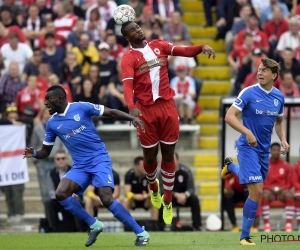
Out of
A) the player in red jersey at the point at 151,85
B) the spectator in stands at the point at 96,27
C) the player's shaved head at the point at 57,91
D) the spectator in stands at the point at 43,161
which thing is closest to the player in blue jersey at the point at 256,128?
the player in red jersey at the point at 151,85

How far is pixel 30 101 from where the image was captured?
22.7m

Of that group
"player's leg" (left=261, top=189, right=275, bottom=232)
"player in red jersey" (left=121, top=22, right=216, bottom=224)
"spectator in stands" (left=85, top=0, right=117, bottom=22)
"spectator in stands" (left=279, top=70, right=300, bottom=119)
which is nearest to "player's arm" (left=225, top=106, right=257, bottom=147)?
"player in red jersey" (left=121, top=22, right=216, bottom=224)

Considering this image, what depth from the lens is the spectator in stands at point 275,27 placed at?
25.2m

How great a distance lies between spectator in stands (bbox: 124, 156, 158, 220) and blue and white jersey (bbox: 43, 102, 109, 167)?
19.8ft

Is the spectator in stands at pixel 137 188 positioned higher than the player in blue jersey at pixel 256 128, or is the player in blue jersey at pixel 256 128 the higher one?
the player in blue jersey at pixel 256 128

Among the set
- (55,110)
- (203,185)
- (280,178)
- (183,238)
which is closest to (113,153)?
(203,185)

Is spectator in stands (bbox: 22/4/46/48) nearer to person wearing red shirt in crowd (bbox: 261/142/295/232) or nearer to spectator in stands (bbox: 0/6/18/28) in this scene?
spectator in stands (bbox: 0/6/18/28)

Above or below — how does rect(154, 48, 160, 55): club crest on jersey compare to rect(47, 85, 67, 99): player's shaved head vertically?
above

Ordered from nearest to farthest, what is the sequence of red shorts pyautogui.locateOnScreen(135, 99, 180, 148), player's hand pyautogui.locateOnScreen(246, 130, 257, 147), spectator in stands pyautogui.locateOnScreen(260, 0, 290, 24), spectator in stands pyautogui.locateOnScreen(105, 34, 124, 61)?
player's hand pyautogui.locateOnScreen(246, 130, 257, 147) < red shorts pyautogui.locateOnScreen(135, 99, 180, 148) < spectator in stands pyautogui.locateOnScreen(105, 34, 124, 61) < spectator in stands pyautogui.locateOnScreen(260, 0, 290, 24)

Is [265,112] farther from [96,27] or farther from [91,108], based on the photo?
[96,27]

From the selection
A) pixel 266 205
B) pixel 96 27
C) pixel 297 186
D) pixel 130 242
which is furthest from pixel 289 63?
pixel 130 242

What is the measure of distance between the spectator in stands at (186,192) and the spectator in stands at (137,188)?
0.55m

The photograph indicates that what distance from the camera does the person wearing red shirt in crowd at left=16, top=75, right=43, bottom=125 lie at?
74.2 feet

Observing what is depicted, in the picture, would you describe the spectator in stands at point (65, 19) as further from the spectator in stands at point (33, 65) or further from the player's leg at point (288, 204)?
A: the player's leg at point (288, 204)
